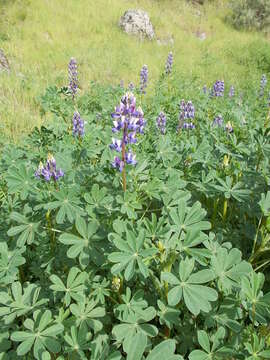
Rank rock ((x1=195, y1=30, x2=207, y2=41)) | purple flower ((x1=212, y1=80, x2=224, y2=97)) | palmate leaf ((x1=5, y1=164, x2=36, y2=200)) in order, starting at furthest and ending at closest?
rock ((x1=195, y1=30, x2=207, y2=41)), purple flower ((x1=212, y1=80, x2=224, y2=97)), palmate leaf ((x1=5, y1=164, x2=36, y2=200))

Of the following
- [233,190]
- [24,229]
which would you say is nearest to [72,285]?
[24,229]

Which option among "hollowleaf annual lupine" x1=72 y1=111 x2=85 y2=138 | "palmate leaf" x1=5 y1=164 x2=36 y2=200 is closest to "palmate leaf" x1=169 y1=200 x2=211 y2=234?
"palmate leaf" x1=5 y1=164 x2=36 y2=200

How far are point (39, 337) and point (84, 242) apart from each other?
0.41 m

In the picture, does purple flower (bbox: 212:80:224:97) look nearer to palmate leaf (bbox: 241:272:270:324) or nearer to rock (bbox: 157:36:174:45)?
palmate leaf (bbox: 241:272:270:324)

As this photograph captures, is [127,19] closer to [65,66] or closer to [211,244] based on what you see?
[65,66]

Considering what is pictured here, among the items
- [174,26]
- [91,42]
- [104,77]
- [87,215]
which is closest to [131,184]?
[87,215]

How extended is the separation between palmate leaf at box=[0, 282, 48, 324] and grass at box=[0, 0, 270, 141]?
3300 millimetres

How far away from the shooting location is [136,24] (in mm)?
9359

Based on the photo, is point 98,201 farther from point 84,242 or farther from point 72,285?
point 72,285

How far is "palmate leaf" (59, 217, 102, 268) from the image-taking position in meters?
1.27

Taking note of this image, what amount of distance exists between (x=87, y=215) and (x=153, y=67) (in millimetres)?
6939

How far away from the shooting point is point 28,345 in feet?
3.34

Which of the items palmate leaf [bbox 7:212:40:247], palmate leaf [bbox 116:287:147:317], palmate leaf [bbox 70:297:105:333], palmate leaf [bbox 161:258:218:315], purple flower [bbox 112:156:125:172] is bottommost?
palmate leaf [bbox 70:297:105:333]

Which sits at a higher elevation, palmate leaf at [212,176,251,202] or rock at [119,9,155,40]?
rock at [119,9,155,40]
